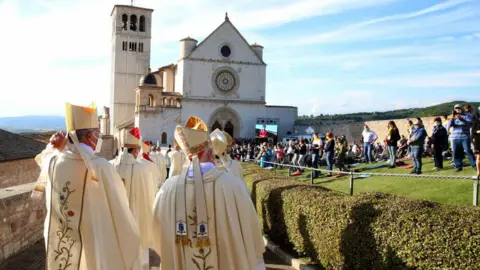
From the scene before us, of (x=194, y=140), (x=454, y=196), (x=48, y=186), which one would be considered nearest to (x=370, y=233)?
(x=194, y=140)

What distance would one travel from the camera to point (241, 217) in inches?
183

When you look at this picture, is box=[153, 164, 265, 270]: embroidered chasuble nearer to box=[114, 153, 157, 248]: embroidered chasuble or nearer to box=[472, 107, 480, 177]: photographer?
box=[114, 153, 157, 248]: embroidered chasuble

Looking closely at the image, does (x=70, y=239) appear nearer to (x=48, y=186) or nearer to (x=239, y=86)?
(x=48, y=186)

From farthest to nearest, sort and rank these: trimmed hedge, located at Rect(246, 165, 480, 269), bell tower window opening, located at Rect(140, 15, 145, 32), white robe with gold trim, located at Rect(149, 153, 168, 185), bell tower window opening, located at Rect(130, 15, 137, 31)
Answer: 1. bell tower window opening, located at Rect(140, 15, 145, 32)
2. bell tower window opening, located at Rect(130, 15, 137, 31)
3. white robe with gold trim, located at Rect(149, 153, 168, 185)
4. trimmed hedge, located at Rect(246, 165, 480, 269)

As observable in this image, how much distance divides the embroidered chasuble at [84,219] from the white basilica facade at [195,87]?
44.2 m

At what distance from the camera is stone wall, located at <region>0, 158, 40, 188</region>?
18.8 m

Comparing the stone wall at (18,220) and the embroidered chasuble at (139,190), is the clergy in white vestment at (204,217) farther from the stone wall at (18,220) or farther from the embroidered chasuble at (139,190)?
the stone wall at (18,220)

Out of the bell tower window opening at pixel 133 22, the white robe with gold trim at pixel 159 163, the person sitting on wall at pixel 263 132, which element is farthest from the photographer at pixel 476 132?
the bell tower window opening at pixel 133 22

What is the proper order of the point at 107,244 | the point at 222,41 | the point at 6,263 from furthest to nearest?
the point at 222,41
the point at 6,263
the point at 107,244

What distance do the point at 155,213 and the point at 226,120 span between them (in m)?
48.6

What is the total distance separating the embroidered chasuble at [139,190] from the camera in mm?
7434

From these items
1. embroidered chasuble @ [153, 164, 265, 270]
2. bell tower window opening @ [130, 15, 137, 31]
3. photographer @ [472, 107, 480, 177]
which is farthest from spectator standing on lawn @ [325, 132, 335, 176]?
bell tower window opening @ [130, 15, 137, 31]

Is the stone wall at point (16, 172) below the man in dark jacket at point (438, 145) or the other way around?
below

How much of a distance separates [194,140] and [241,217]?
0.90 m
